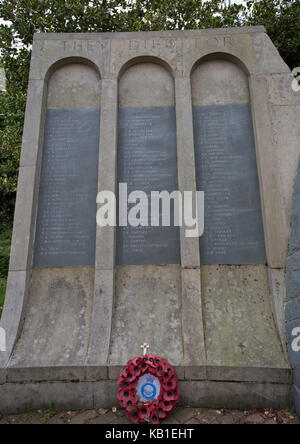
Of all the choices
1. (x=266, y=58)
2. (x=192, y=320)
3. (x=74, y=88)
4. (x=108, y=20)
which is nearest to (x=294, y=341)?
(x=192, y=320)

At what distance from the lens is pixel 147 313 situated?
409 cm

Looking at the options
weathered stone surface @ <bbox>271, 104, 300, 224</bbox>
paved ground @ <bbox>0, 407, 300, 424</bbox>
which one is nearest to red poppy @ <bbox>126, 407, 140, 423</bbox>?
paved ground @ <bbox>0, 407, 300, 424</bbox>

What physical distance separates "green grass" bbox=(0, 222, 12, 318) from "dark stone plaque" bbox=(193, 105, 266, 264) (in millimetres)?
5498

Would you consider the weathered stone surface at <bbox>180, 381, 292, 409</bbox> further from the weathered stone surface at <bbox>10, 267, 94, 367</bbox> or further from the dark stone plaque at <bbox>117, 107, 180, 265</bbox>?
the dark stone plaque at <bbox>117, 107, 180, 265</bbox>

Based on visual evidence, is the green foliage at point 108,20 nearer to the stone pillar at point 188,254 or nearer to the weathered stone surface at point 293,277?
the stone pillar at point 188,254

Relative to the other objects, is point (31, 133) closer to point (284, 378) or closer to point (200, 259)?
point (200, 259)

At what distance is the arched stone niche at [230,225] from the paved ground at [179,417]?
552mm

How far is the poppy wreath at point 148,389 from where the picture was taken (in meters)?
3.26

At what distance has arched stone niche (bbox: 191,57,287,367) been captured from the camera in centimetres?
382

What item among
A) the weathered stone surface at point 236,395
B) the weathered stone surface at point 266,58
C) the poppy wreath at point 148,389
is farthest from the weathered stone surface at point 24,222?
the weathered stone surface at point 266,58

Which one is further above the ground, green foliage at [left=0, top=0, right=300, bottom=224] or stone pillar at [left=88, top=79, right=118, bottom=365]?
green foliage at [left=0, top=0, right=300, bottom=224]
